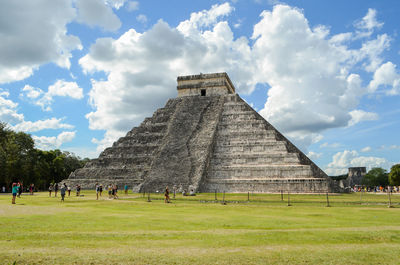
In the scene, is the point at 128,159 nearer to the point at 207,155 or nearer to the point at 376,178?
the point at 207,155

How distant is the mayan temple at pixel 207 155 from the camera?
1064 inches

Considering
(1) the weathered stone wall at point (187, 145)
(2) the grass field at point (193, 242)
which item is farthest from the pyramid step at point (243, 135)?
(2) the grass field at point (193, 242)

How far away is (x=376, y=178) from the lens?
75.4 m

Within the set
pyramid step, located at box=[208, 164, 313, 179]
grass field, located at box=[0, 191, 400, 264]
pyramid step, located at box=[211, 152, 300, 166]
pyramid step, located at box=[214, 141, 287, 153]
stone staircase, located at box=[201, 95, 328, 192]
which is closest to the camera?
grass field, located at box=[0, 191, 400, 264]

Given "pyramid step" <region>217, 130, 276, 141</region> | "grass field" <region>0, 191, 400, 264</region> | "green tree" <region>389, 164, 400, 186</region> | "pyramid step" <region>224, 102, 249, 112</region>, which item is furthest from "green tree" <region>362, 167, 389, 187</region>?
"grass field" <region>0, 191, 400, 264</region>

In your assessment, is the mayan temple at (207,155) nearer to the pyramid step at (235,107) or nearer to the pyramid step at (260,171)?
the pyramid step at (260,171)

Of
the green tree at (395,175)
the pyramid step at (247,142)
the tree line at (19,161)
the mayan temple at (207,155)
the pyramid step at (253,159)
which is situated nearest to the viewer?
the mayan temple at (207,155)

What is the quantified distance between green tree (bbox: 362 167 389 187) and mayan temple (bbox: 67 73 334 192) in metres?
49.9

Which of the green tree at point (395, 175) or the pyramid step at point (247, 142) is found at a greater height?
the pyramid step at point (247, 142)

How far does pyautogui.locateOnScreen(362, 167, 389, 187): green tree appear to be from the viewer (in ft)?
242

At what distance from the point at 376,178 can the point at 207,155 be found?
60.6 meters

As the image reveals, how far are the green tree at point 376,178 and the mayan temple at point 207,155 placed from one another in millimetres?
49910

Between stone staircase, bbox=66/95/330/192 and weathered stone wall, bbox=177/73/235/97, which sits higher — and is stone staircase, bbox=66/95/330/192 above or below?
below

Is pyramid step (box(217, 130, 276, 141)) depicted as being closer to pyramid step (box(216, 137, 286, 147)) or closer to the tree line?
pyramid step (box(216, 137, 286, 147))
